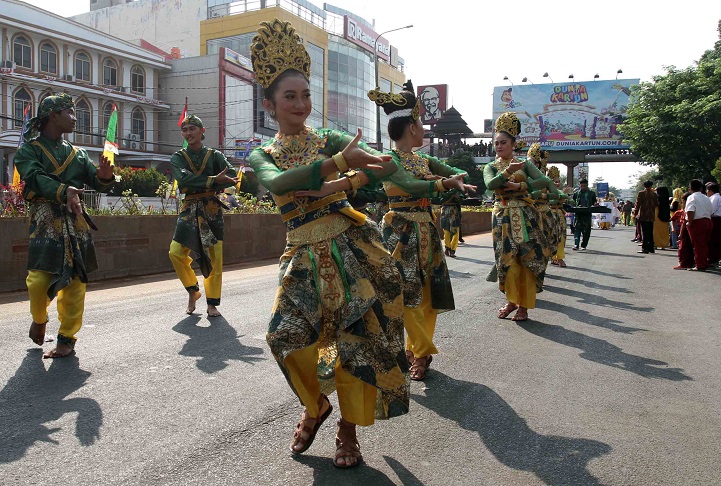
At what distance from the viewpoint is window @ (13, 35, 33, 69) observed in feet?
120

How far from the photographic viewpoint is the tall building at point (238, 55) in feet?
154

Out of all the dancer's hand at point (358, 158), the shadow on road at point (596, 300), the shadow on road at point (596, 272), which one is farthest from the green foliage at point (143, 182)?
the dancer's hand at point (358, 158)

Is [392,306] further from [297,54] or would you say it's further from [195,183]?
[195,183]

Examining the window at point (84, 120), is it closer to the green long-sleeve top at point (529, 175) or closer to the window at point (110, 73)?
the window at point (110, 73)

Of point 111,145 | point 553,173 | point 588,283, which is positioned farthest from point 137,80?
point 111,145

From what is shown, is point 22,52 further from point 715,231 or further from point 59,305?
point 59,305

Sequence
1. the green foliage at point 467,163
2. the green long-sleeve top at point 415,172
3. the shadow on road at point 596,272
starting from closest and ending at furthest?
the green long-sleeve top at point 415,172
the shadow on road at point 596,272
the green foliage at point 467,163

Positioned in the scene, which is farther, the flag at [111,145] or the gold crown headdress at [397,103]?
the flag at [111,145]

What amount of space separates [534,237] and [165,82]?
45219 mm

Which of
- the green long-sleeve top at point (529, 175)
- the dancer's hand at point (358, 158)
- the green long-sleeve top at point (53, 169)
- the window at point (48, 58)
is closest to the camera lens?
the dancer's hand at point (358, 158)

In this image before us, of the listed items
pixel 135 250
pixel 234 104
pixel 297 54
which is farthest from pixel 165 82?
pixel 297 54

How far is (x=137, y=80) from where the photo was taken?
1781 inches

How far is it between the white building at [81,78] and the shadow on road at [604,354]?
96.8 ft

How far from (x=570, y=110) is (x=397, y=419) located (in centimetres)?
5271
